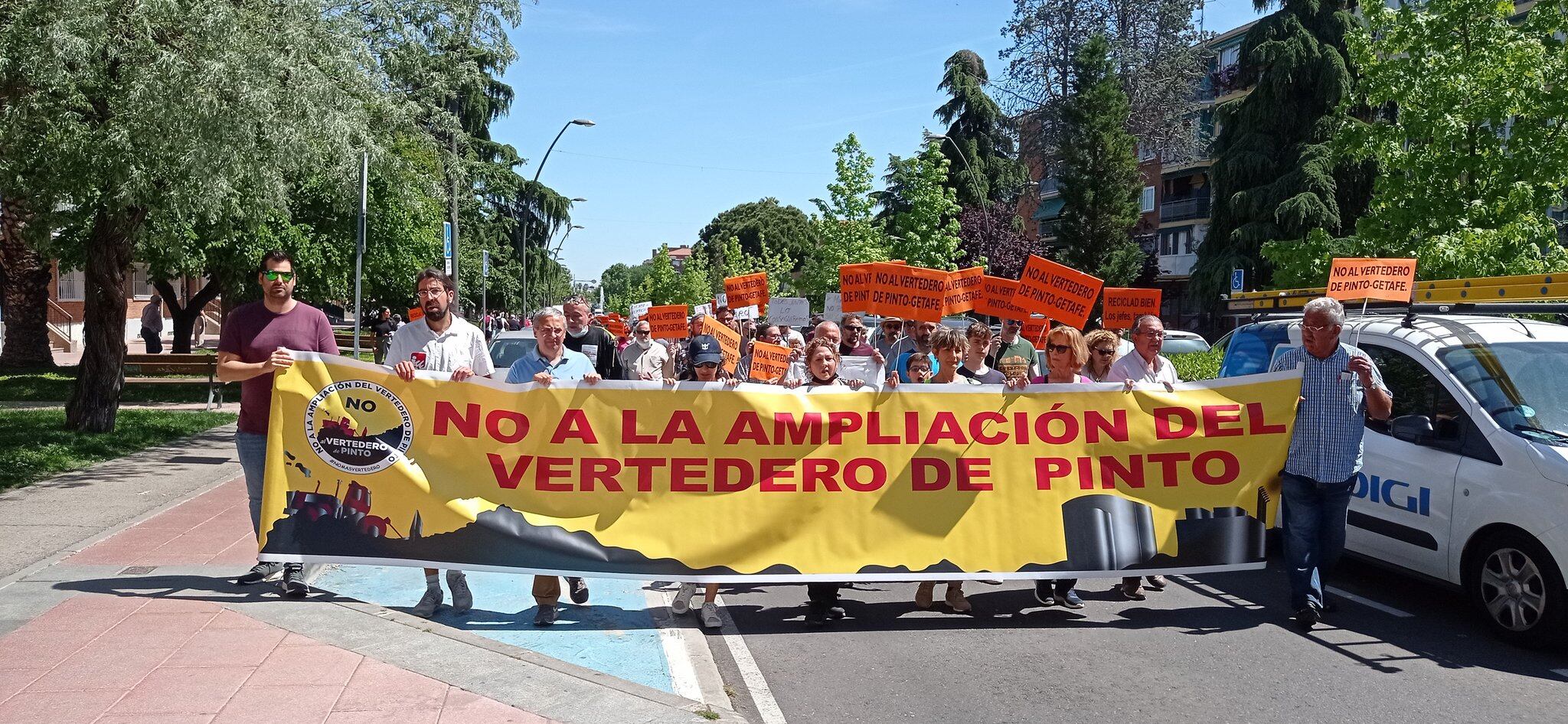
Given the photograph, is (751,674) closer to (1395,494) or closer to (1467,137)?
(1395,494)

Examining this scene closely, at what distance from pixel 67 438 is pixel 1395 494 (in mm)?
13265

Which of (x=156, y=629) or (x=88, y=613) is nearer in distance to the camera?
(x=156, y=629)

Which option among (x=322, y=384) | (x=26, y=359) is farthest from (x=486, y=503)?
(x=26, y=359)

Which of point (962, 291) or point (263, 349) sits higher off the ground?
point (962, 291)

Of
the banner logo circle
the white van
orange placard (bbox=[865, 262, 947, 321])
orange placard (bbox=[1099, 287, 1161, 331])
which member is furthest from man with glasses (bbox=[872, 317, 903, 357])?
the banner logo circle

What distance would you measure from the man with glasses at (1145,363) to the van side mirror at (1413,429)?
1288mm

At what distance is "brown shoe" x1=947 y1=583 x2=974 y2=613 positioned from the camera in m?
7.13

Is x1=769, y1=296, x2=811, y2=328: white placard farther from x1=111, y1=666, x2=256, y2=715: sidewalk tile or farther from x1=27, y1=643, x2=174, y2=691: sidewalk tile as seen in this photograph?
x1=111, y1=666, x2=256, y2=715: sidewalk tile

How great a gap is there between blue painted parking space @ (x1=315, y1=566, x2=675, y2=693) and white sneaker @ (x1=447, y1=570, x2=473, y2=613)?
0.06 metres

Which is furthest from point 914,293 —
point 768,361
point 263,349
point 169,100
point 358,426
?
point 169,100

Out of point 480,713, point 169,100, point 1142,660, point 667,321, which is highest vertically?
point 169,100

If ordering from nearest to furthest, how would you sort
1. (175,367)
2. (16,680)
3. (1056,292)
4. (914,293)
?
(16,680) < (1056,292) < (914,293) < (175,367)

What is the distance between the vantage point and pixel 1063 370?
Result: 7281 mm

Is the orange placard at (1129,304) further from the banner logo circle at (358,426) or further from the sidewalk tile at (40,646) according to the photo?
the sidewalk tile at (40,646)
